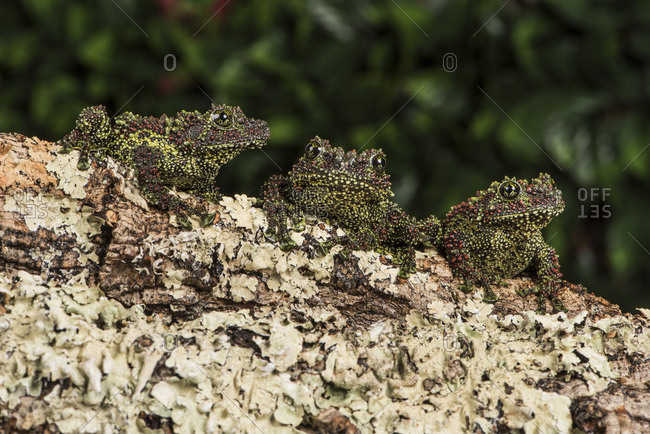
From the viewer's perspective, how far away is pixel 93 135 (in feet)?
6.24

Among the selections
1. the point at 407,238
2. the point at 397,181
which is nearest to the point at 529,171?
the point at 397,181

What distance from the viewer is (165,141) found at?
1.93 metres

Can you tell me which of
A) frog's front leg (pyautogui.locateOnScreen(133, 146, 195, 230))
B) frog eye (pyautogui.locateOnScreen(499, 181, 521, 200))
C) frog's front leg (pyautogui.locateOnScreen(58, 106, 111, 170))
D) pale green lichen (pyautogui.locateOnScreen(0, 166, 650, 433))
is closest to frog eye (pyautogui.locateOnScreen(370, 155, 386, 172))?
pale green lichen (pyautogui.locateOnScreen(0, 166, 650, 433))

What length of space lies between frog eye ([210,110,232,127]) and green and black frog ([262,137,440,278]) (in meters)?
0.27

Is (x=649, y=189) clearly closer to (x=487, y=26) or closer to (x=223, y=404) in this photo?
(x=487, y=26)

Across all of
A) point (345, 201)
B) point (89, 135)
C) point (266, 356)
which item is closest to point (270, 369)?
point (266, 356)

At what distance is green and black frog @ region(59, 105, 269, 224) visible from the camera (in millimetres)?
1891

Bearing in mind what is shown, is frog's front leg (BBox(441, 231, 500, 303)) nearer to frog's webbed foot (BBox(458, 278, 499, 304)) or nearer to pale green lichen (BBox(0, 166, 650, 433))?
frog's webbed foot (BBox(458, 278, 499, 304))

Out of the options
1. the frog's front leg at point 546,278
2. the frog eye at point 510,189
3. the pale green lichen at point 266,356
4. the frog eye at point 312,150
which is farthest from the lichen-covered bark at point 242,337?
the frog eye at point 510,189

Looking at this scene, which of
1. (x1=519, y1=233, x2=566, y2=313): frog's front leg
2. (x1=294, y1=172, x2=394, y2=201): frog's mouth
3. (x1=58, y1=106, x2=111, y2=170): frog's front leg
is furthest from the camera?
(x1=519, y1=233, x2=566, y2=313): frog's front leg

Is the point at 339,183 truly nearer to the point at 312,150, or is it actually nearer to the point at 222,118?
the point at 312,150

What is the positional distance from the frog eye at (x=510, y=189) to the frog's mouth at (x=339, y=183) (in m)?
0.43

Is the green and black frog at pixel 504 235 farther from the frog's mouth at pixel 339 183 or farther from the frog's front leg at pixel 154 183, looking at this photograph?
the frog's front leg at pixel 154 183

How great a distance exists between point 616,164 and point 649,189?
354 mm
